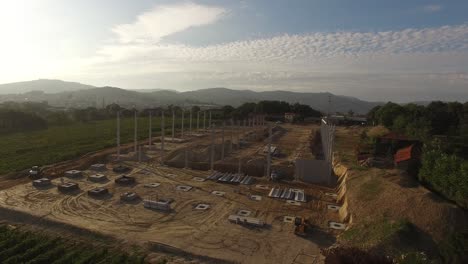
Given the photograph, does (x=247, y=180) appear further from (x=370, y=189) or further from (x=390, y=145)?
(x=390, y=145)

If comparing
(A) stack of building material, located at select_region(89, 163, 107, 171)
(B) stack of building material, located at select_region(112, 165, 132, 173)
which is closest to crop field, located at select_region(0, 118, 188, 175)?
(A) stack of building material, located at select_region(89, 163, 107, 171)

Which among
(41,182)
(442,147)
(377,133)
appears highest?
(442,147)

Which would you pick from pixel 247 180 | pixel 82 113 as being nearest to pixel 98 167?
pixel 247 180

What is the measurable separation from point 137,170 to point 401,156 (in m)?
21.4

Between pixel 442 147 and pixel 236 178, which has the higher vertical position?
pixel 442 147

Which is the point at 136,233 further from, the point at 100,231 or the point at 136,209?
the point at 136,209

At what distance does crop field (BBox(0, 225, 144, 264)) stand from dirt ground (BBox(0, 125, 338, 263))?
161cm

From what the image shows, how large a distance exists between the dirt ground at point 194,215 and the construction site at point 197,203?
0.04 metres

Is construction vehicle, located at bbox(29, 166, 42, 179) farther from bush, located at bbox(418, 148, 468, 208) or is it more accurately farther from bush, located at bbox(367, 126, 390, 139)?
bush, located at bbox(367, 126, 390, 139)

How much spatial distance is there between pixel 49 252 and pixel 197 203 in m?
8.66

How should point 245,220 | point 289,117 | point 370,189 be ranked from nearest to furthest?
point 245,220
point 370,189
point 289,117

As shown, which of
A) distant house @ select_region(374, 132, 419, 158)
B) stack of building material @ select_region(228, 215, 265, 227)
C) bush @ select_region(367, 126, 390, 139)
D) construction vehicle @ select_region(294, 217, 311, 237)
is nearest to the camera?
construction vehicle @ select_region(294, 217, 311, 237)

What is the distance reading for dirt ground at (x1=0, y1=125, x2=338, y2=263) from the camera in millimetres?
14898

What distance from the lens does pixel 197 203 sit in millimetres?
20422
